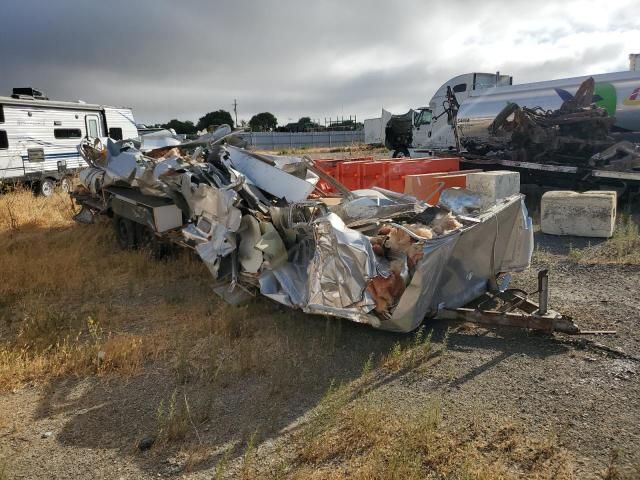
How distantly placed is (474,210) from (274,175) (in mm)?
2057

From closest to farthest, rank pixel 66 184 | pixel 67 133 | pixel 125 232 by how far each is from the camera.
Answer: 1. pixel 125 232
2. pixel 66 184
3. pixel 67 133

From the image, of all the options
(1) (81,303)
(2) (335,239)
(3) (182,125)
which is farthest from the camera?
(3) (182,125)

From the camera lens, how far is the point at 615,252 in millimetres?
6578

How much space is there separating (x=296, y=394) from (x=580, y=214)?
19.7ft

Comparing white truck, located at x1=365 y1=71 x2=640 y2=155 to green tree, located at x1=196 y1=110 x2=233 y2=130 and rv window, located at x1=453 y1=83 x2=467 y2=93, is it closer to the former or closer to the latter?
rv window, located at x1=453 y1=83 x2=467 y2=93

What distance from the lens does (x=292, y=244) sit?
4.62 m

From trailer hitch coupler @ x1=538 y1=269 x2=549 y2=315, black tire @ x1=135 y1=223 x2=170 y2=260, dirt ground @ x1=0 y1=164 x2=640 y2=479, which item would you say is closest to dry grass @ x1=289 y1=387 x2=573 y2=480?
dirt ground @ x1=0 y1=164 x2=640 y2=479

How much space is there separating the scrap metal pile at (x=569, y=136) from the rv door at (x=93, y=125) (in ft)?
43.6

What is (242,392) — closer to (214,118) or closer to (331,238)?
(331,238)

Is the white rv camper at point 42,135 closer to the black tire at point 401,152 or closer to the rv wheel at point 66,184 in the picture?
the rv wheel at point 66,184

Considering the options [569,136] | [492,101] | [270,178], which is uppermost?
[492,101]

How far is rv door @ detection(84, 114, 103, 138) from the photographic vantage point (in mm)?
16484

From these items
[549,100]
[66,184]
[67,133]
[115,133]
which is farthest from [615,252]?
[115,133]

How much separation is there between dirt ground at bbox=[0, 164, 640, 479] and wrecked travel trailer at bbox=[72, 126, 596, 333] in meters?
0.32
